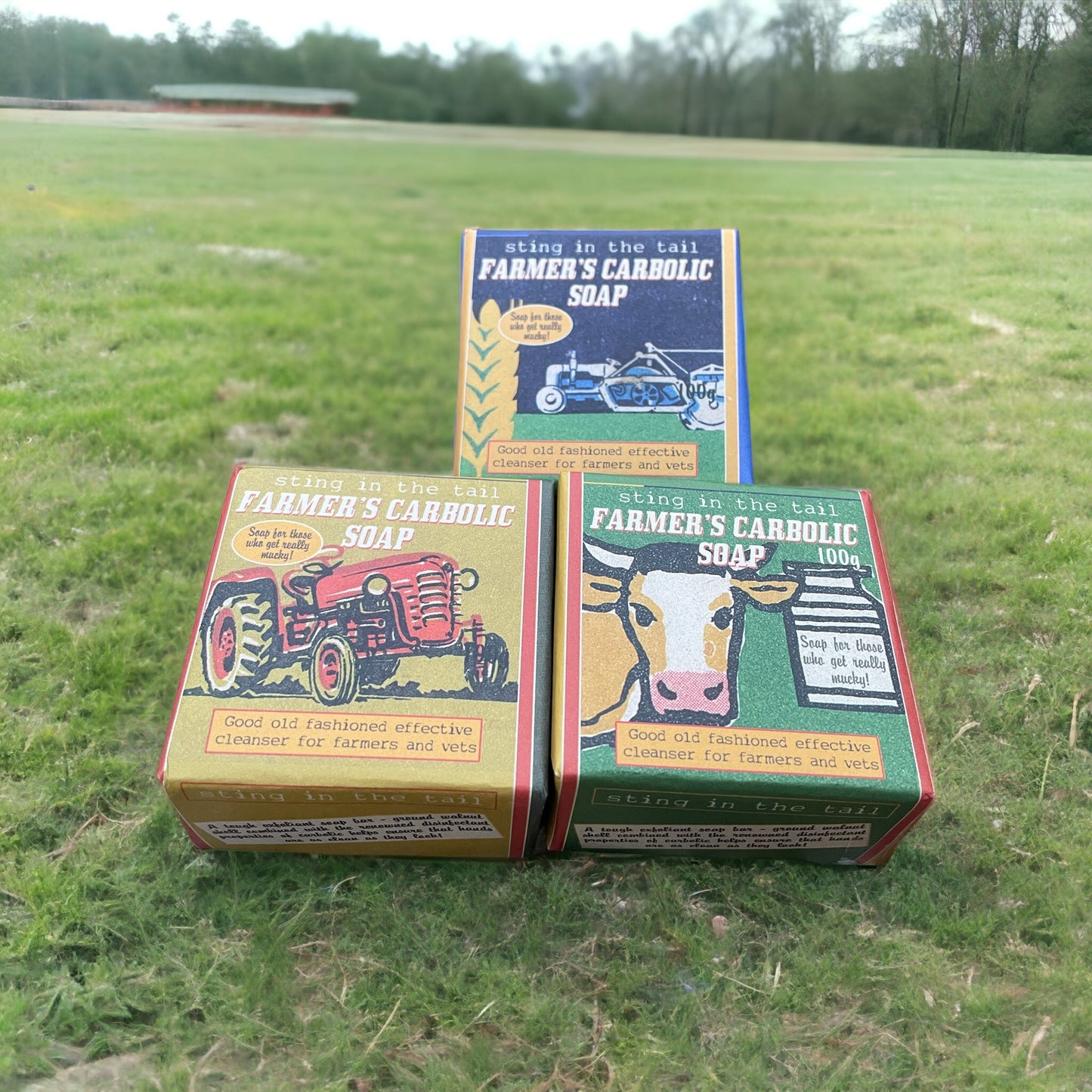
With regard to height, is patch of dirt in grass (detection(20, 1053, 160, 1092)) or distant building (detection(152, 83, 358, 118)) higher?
distant building (detection(152, 83, 358, 118))

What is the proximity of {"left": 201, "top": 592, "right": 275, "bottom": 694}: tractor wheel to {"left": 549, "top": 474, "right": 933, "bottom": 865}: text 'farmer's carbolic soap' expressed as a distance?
1.95 ft

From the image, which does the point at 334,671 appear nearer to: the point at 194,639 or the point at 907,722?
the point at 194,639

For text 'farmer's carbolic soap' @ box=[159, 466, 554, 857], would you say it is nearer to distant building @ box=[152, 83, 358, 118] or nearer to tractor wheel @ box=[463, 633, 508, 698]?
tractor wheel @ box=[463, 633, 508, 698]

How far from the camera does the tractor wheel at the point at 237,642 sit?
1721 mm

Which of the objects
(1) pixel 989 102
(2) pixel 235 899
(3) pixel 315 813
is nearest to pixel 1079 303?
(1) pixel 989 102

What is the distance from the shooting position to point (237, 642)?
1764 millimetres

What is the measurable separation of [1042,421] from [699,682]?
137 cm

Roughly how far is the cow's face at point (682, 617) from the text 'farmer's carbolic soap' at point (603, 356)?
0.61 m

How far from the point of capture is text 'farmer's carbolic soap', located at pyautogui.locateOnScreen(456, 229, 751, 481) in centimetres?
247

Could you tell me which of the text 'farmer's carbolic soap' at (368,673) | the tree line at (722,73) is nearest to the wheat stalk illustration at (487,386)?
the text 'farmer's carbolic soap' at (368,673)

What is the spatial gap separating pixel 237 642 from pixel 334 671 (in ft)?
0.71

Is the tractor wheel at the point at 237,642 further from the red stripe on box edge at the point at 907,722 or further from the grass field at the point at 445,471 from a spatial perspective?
the red stripe on box edge at the point at 907,722

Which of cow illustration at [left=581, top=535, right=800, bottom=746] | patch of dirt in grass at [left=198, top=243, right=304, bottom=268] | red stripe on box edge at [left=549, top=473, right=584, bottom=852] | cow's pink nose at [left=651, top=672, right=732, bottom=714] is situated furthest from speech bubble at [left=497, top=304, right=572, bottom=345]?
patch of dirt in grass at [left=198, top=243, right=304, bottom=268]

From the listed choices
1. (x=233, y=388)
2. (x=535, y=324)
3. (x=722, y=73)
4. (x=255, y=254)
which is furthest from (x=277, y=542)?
(x=255, y=254)
